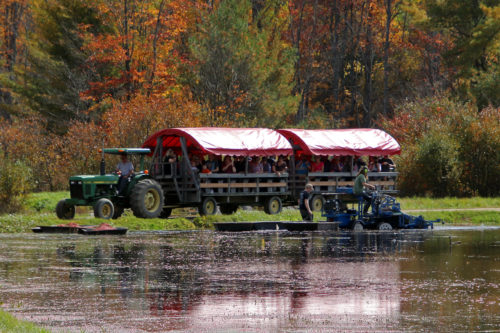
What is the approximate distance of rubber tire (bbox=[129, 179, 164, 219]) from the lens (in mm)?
31344

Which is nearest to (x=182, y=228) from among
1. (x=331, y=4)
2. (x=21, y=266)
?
(x=21, y=266)

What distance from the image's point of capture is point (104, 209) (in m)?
Result: 30.6

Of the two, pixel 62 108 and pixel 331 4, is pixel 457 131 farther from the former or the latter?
pixel 331 4

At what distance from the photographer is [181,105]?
4450cm

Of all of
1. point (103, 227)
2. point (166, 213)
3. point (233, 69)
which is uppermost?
point (233, 69)

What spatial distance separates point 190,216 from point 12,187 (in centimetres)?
640

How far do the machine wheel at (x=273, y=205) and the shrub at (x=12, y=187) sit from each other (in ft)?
28.1

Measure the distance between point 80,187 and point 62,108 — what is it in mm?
24171

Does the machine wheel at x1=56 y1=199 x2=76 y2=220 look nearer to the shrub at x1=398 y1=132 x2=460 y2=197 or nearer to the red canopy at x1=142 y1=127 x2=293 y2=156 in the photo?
the red canopy at x1=142 y1=127 x2=293 y2=156

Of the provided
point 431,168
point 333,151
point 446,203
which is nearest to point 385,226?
point 333,151

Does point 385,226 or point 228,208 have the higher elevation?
point 228,208

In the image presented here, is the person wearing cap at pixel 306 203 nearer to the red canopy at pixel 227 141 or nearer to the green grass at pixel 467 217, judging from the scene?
the red canopy at pixel 227 141

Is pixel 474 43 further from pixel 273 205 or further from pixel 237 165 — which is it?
Answer: pixel 237 165

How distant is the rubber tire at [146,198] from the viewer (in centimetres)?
3134
